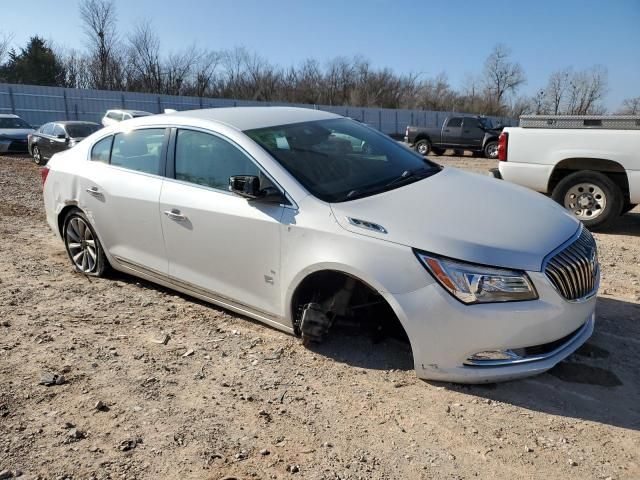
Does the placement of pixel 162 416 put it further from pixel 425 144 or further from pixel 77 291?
pixel 425 144

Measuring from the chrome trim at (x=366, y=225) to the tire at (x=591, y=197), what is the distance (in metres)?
5.24

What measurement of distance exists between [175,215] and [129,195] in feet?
2.10

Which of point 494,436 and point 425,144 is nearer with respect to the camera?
point 494,436

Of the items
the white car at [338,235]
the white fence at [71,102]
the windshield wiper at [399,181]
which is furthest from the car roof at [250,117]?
the white fence at [71,102]

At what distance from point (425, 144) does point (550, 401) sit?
21810 millimetres

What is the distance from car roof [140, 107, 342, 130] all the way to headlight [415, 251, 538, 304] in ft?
6.42

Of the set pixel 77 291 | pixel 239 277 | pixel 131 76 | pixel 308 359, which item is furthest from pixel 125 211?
pixel 131 76

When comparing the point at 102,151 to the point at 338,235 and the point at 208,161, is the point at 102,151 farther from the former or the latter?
the point at 338,235

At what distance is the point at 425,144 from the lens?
23.8 m

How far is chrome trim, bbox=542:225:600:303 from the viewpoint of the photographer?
2.90 metres

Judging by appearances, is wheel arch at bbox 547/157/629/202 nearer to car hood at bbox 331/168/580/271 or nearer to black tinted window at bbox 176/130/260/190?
car hood at bbox 331/168/580/271

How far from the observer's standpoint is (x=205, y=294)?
407 cm

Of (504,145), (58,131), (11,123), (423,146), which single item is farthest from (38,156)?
(423,146)

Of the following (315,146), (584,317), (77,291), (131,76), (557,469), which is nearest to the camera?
(557,469)
